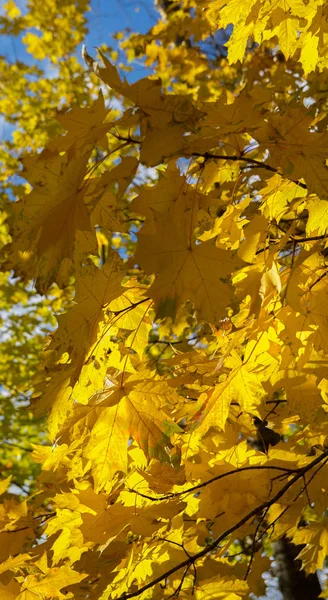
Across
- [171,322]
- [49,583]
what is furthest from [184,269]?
[49,583]

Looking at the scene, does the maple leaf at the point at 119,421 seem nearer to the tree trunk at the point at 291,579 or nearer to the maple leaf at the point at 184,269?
the maple leaf at the point at 184,269

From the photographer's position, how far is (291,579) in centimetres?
388

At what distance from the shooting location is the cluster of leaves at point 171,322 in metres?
1.01

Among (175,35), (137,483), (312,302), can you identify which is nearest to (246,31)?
(312,302)

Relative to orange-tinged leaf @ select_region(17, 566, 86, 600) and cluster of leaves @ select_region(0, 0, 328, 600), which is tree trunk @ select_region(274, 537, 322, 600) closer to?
cluster of leaves @ select_region(0, 0, 328, 600)

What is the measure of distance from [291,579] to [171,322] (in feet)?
11.5

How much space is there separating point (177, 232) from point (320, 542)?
5.22ft

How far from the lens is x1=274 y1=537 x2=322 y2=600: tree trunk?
3842 mm

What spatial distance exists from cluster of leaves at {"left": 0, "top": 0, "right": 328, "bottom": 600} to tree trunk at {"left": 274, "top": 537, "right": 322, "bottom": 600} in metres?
2.31

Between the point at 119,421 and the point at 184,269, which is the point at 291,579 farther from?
the point at 184,269

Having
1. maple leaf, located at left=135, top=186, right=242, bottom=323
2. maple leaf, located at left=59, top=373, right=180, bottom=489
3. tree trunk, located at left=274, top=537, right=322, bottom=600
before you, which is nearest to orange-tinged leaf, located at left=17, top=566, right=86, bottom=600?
maple leaf, located at left=59, top=373, right=180, bottom=489

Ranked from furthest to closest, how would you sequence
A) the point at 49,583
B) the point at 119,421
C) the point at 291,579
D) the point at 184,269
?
the point at 291,579, the point at 49,583, the point at 119,421, the point at 184,269

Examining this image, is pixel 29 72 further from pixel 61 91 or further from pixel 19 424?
pixel 19 424

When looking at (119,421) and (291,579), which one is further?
(291,579)
